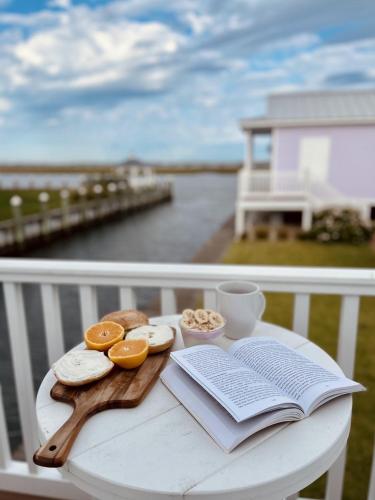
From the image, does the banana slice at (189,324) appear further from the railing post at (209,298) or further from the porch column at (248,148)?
the porch column at (248,148)

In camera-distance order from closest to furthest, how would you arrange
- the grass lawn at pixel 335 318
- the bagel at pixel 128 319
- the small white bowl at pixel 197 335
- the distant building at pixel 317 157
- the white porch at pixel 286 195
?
the small white bowl at pixel 197 335 → the bagel at pixel 128 319 → the grass lawn at pixel 335 318 → the white porch at pixel 286 195 → the distant building at pixel 317 157

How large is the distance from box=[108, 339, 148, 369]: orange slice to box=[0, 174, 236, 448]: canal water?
3.58 m

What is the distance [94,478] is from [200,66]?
68.6 ft

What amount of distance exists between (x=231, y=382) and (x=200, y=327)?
261 mm

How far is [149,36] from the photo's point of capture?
41.5 ft

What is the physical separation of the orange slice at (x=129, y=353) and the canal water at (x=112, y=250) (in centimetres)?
358

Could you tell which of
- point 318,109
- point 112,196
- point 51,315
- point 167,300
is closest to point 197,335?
point 167,300

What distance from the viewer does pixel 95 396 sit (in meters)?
0.90

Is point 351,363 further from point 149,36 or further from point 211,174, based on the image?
point 211,174

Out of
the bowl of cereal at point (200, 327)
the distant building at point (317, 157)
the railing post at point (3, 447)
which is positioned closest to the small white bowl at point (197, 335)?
the bowl of cereal at point (200, 327)

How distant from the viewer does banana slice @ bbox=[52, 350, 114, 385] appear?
930 millimetres

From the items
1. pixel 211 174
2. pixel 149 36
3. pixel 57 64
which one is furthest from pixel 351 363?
pixel 211 174

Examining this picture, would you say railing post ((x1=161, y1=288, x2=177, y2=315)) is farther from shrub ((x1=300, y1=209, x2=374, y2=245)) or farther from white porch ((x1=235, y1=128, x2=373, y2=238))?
white porch ((x1=235, y1=128, x2=373, y2=238))

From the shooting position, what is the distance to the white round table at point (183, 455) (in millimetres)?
713
